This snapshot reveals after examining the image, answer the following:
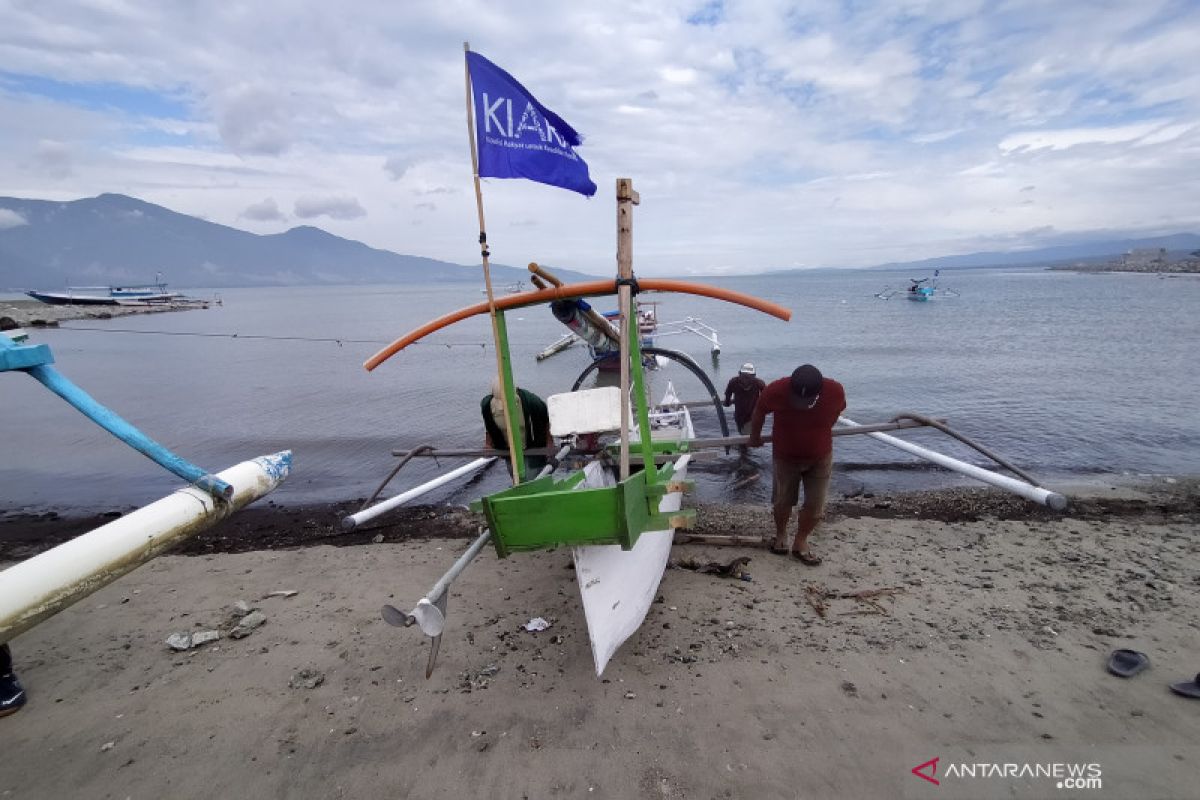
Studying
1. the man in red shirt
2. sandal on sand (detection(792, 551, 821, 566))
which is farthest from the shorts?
A: sandal on sand (detection(792, 551, 821, 566))

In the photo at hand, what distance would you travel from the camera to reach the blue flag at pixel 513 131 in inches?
176

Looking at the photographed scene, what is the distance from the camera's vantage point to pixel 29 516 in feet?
33.6

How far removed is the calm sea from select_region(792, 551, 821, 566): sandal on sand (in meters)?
3.52

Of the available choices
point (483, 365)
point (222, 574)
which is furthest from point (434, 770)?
point (483, 365)

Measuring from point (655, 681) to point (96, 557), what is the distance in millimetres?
4078

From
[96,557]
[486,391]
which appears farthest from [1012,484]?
[486,391]

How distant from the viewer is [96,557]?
3.99 m

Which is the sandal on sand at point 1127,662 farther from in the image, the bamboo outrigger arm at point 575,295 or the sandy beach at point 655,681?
the bamboo outrigger arm at point 575,295

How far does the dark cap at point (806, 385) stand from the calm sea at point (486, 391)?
16.0 ft

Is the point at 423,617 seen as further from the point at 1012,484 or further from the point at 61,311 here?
the point at 61,311

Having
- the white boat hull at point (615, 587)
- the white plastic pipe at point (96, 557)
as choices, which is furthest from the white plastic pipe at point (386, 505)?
the white boat hull at point (615, 587)

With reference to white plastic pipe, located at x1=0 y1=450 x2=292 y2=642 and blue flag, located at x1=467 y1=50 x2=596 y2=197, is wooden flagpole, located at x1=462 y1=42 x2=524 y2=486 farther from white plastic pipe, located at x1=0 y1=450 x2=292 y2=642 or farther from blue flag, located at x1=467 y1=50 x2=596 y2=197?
white plastic pipe, located at x1=0 y1=450 x2=292 y2=642

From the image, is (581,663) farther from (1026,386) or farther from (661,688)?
(1026,386)

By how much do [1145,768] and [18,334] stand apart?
7589 mm
